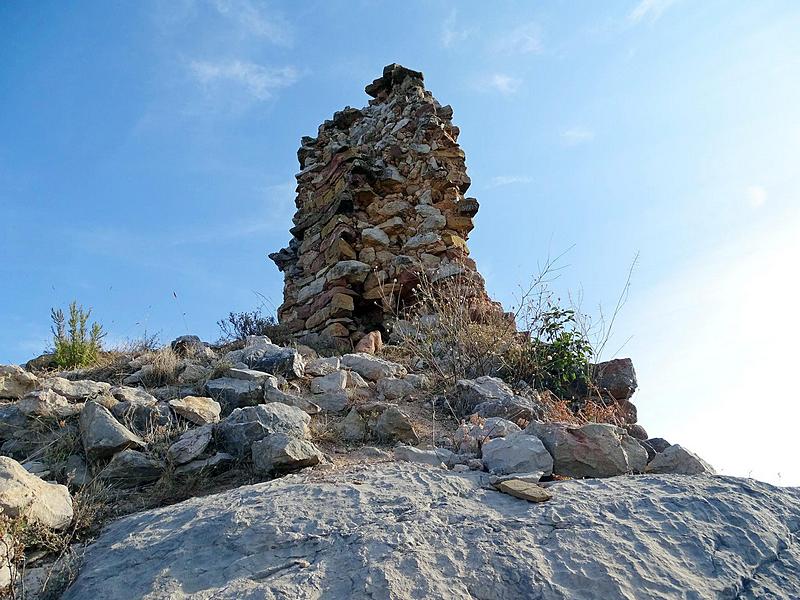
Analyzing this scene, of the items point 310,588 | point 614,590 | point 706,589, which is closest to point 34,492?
point 310,588

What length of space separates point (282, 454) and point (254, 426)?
0.87ft

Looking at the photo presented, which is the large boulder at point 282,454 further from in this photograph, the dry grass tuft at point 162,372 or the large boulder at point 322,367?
the dry grass tuft at point 162,372

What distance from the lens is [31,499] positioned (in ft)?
6.01

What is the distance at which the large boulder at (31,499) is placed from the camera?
1776mm

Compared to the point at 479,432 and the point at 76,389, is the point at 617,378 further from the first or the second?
the point at 76,389

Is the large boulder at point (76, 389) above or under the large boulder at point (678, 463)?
above

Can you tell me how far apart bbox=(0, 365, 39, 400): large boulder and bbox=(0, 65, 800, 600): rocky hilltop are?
0.01 meters

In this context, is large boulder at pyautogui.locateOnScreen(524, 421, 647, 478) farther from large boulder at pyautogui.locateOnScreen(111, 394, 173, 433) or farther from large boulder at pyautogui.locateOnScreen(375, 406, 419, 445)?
large boulder at pyautogui.locateOnScreen(111, 394, 173, 433)

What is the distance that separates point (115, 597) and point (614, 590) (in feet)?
4.16

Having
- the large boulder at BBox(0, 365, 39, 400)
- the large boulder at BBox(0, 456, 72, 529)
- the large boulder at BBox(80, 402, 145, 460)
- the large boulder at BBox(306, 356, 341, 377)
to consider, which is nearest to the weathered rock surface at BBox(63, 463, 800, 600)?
the large boulder at BBox(0, 456, 72, 529)

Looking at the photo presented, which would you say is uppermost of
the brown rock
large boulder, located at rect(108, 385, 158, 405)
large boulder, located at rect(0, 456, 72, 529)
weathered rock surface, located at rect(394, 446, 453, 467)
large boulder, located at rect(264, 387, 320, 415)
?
the brown rock

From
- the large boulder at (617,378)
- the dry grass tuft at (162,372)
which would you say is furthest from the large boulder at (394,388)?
the large boulder at (617,378)

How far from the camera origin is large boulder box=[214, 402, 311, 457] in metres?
2.49

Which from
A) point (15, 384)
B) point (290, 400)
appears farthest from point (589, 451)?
point (15, 384)
